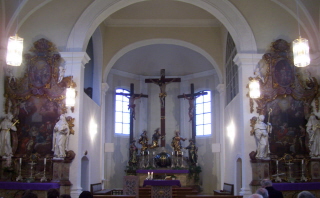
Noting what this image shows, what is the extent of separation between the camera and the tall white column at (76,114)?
12516mm

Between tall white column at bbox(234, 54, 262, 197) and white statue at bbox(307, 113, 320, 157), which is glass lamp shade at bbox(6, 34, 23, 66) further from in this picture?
white statue at bbox(307, 113, 320, 157)

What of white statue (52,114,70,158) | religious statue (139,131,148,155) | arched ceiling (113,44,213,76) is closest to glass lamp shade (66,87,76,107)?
white statue (52,114,70,158)

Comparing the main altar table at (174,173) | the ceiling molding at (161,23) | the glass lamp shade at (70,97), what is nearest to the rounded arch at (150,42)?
the ceiling molding at (161,23)

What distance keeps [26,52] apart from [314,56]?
909 centimetres

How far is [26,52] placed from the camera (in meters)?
13.4

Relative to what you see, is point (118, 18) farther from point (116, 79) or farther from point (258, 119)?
point (258, 119)

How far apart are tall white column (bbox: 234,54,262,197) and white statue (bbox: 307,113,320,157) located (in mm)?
1671

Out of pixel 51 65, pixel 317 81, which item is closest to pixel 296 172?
pixel 317 81

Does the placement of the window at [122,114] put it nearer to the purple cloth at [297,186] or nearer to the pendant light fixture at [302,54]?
the purple cloth at [297,186]

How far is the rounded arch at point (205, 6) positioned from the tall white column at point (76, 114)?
1.17 ft

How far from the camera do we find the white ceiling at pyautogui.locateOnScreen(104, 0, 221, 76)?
57.7ft

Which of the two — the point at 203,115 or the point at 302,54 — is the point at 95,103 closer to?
the point at 203,115

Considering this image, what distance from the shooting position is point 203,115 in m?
21.0

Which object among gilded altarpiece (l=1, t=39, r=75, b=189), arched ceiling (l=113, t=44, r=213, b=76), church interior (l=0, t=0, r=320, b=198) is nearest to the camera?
church interior (l=0, t=0, r=320, b=198)
